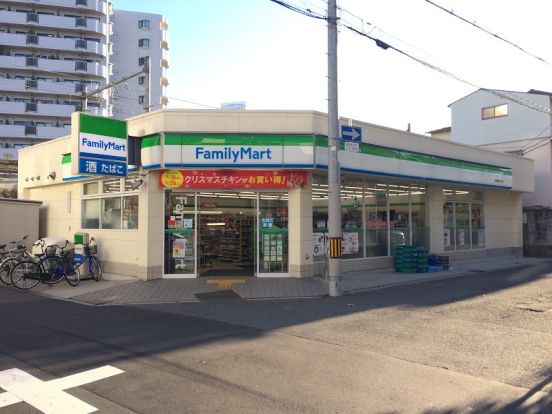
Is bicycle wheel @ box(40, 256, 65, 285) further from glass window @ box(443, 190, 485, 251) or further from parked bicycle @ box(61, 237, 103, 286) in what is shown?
glass window @ box(443, 190, 485, 251)

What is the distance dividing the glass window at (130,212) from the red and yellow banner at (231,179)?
4.54ft

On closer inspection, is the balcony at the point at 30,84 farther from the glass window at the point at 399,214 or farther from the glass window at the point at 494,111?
the glass window at the point at 399,214

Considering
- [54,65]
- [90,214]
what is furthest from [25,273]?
[54,65]

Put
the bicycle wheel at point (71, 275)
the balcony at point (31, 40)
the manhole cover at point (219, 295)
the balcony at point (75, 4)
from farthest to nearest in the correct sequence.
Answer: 1. the balcony at point (75, 4)
2. the balcony at point (31, 40)
3. the bicycle wheel at point (71, 275)
4. the manhole cover at point (219, 295)

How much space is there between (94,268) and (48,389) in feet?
33.9

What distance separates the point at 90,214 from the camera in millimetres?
17594

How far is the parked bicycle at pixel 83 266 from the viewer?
1448cm

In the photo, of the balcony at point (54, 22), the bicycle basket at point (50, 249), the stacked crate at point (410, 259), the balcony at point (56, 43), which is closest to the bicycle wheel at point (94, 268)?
the bicycle basket at point (50, 249)

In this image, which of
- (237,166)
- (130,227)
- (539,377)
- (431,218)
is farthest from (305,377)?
(431,218)

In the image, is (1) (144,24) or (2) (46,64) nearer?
(2) (46,64)

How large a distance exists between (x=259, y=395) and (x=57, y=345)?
12.4ft

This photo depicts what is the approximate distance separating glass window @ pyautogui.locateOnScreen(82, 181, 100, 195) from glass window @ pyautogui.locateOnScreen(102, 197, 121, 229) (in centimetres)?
69

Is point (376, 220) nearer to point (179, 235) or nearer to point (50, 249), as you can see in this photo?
point (179, 235)

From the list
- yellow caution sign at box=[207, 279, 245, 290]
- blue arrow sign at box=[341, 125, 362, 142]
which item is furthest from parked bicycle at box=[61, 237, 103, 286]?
blue arrow sign at box=[341, 125, 362, 142]
